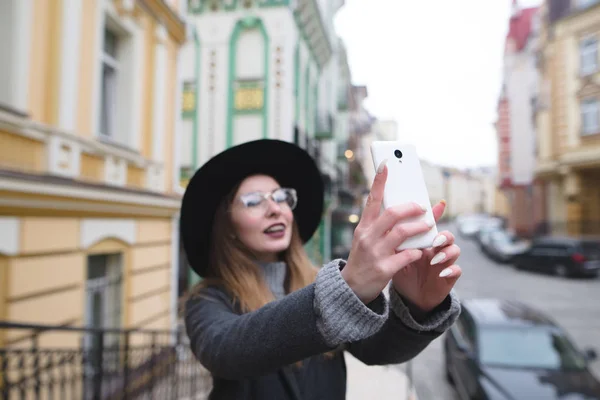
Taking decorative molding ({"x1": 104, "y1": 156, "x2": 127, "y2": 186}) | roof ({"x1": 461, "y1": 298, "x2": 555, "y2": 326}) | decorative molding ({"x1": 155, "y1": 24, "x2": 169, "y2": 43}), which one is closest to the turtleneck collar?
decorative molding ({"x1": 104, "y1": 156, "x2": 127, "y2": 186})

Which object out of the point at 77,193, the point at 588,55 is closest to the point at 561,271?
the point at 588,55

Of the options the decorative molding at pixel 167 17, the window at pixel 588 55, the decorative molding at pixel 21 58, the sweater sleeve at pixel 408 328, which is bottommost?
the sweater sleeve at pixel 408 328

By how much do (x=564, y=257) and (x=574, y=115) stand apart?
7699 mm

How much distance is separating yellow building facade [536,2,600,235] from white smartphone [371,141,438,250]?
21.0m

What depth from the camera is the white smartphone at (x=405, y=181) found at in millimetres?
847

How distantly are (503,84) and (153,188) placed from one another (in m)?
34.7

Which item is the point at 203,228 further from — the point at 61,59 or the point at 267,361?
the point at 61,59

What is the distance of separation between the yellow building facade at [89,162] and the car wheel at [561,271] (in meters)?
15.4

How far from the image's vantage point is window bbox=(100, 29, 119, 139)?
5.53 metres

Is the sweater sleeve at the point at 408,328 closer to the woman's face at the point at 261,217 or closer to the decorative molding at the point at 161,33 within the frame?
the woman's face at the point at 261,217

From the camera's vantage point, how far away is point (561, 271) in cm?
1573

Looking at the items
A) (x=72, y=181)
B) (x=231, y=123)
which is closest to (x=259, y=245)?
(x=72, y=181)

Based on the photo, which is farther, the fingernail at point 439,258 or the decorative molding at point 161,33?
the decorative molding at point 161,33

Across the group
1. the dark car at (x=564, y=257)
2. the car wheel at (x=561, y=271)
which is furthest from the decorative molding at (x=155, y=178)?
the car wheel at (x=561, y=271)
